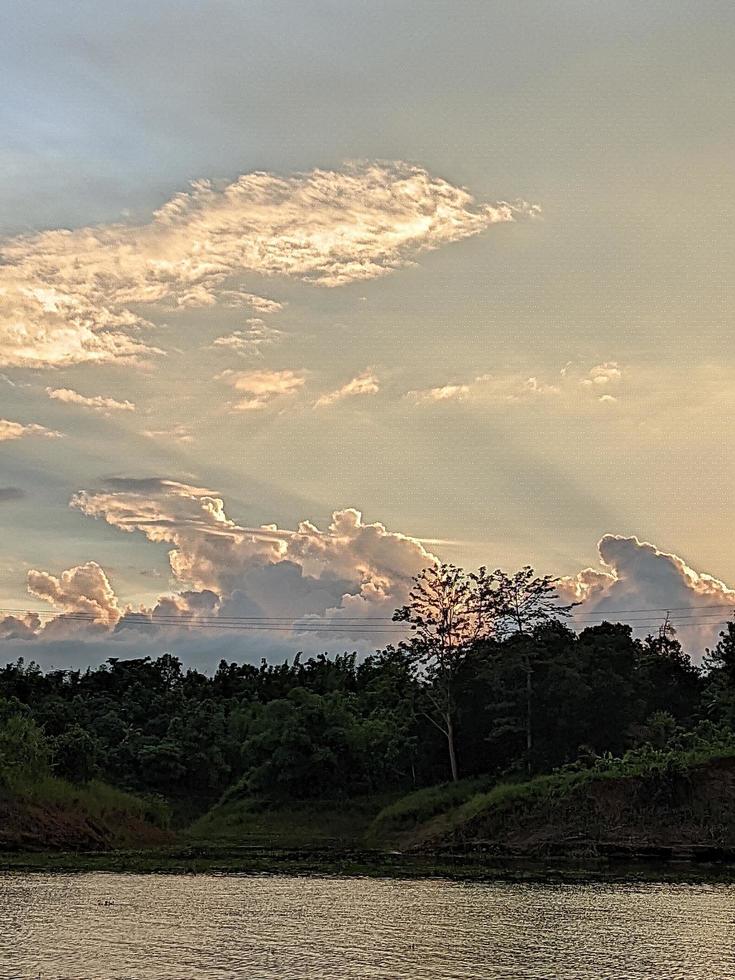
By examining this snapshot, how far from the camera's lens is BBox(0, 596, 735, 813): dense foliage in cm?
7838

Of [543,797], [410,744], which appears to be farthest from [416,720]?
[543,797]

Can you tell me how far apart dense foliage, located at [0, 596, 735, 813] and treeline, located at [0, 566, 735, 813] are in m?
0.13

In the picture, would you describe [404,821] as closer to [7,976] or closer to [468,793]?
[468,793]

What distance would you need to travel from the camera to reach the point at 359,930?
29.7 m

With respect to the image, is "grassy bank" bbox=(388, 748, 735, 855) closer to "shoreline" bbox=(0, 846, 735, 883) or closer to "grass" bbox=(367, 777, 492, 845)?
"shoreline" bbox=(0, 846, 735, 883)

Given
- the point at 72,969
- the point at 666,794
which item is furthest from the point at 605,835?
the point at 72,969

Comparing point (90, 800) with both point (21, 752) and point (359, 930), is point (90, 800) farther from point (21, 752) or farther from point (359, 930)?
point (359, 930)

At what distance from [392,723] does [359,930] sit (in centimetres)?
7449

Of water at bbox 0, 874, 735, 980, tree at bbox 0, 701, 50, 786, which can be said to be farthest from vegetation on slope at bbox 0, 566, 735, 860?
water at bbox 0, 874, 735, 980

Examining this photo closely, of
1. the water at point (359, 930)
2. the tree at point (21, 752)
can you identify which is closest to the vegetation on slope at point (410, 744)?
the tree at point (21, 752)

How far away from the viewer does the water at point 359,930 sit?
23.3 m

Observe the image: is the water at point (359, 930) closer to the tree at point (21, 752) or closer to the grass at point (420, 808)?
the tree at point (21, 752)

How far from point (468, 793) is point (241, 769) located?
39.6 metres

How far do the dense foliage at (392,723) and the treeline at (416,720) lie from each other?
13cm
